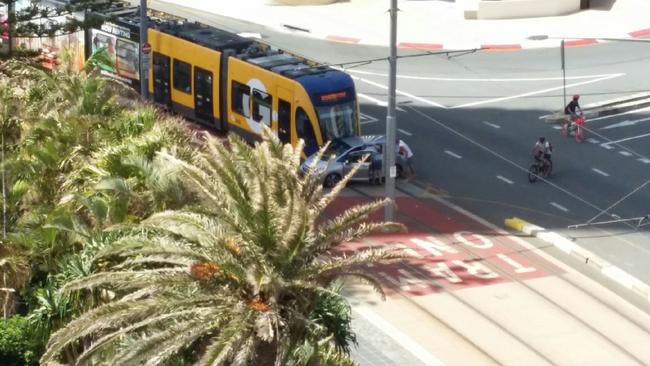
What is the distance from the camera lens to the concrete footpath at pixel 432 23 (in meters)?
60.3

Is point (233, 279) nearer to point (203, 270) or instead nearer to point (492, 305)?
point (203, 270)

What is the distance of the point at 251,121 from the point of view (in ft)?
142

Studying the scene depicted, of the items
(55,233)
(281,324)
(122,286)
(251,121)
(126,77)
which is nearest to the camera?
(281,324)

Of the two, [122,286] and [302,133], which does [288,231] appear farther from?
[302,133]

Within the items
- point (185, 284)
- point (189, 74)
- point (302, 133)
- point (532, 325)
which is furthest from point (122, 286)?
point (189, 74)

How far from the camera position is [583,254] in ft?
117

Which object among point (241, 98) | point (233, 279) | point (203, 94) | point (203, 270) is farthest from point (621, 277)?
point (203, 270)

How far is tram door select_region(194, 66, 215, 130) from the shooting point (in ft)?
148

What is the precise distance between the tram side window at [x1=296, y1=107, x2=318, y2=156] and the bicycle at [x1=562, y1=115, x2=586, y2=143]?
978 cm

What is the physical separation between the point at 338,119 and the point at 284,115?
1639mm

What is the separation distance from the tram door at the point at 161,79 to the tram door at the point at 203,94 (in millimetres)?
1664

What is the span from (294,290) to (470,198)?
71.4 feet

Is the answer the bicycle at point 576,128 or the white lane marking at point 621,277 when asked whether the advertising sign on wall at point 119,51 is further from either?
the white lane marking at point 621,277

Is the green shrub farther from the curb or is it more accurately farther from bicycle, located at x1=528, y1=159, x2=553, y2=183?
bicycle, located at x1=528, y1=159, x2=553, y2=183
